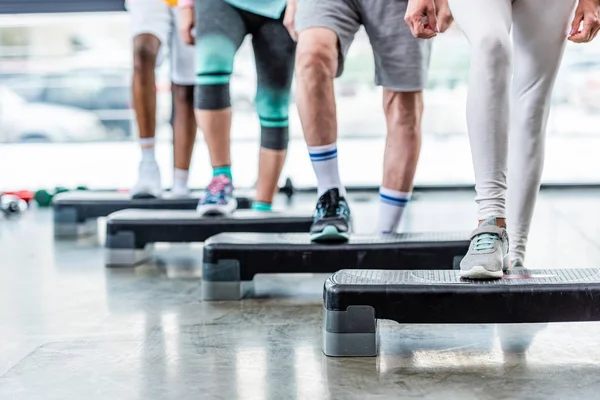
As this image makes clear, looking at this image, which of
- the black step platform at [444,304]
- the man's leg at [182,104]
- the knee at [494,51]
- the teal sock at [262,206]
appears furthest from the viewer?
the man's leg at [182,104]

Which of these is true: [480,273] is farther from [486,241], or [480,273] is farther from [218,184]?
[218,184]

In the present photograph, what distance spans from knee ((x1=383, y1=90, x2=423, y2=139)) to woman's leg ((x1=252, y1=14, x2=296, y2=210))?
58 centimetres

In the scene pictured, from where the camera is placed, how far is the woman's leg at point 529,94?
198 cm

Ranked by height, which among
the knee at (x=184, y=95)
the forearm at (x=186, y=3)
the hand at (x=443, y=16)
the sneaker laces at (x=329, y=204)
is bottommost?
the sneaker laces at (x=329, y=204)

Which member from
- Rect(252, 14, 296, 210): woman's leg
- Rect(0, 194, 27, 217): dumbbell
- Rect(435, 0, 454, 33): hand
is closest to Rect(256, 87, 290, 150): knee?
Rect(252, 14, 296, 210): woman's leg

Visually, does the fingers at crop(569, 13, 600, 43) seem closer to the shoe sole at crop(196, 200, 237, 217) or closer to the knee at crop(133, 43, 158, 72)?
the shoe sole at crop(196, 200, 237, 217)

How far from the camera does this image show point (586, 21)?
1967mm

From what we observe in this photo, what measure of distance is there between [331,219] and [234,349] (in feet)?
2.16

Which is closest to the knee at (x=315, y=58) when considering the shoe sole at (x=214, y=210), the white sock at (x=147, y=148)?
the shoe sole at (x=214, y=210)

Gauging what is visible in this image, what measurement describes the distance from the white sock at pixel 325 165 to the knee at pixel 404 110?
254 mm

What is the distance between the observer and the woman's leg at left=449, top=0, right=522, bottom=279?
181 centimetres

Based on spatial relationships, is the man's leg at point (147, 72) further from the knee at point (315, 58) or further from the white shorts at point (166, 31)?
the knee at point (315, 58)

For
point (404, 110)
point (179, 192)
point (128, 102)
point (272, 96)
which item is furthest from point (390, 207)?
point (128, 102)

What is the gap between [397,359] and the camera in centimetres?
171
